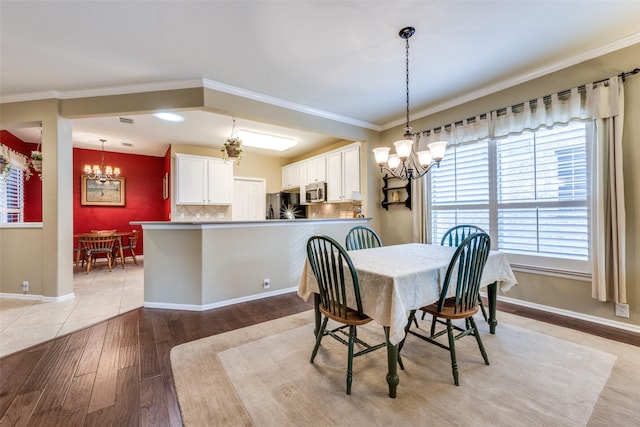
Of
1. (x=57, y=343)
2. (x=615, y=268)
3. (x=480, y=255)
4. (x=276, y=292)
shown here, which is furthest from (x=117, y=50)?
(x=615, y=268)

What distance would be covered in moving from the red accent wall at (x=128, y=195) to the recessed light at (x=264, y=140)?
325 centimetres

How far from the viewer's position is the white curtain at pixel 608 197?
2.36 m

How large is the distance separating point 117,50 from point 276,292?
3.16m

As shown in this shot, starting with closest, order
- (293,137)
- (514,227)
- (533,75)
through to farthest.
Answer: (533,75) < (514,227) < (293,137)

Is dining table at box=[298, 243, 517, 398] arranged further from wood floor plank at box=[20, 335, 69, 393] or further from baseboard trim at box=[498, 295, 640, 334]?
wood floor plank at box=[20, 335, 69, 393]

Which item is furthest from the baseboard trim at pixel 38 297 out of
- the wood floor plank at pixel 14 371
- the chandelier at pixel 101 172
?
the chandelier at pixel 101 172

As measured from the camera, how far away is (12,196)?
4.72 metres

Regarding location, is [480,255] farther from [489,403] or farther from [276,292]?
[276,292]

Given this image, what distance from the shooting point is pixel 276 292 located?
12.0 ft

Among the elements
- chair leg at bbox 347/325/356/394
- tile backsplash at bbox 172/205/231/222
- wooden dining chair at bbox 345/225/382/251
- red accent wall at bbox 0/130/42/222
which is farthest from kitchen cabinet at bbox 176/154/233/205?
chair leg at bbox 347/325/356/394

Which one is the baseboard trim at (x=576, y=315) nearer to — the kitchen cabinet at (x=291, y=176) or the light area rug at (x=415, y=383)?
the light area rug at (x=415, y=383)

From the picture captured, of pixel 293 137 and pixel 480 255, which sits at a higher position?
pixel 293 137

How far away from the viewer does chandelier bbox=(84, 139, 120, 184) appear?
5775 mm

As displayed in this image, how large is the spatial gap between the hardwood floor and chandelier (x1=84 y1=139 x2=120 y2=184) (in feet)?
14.1
